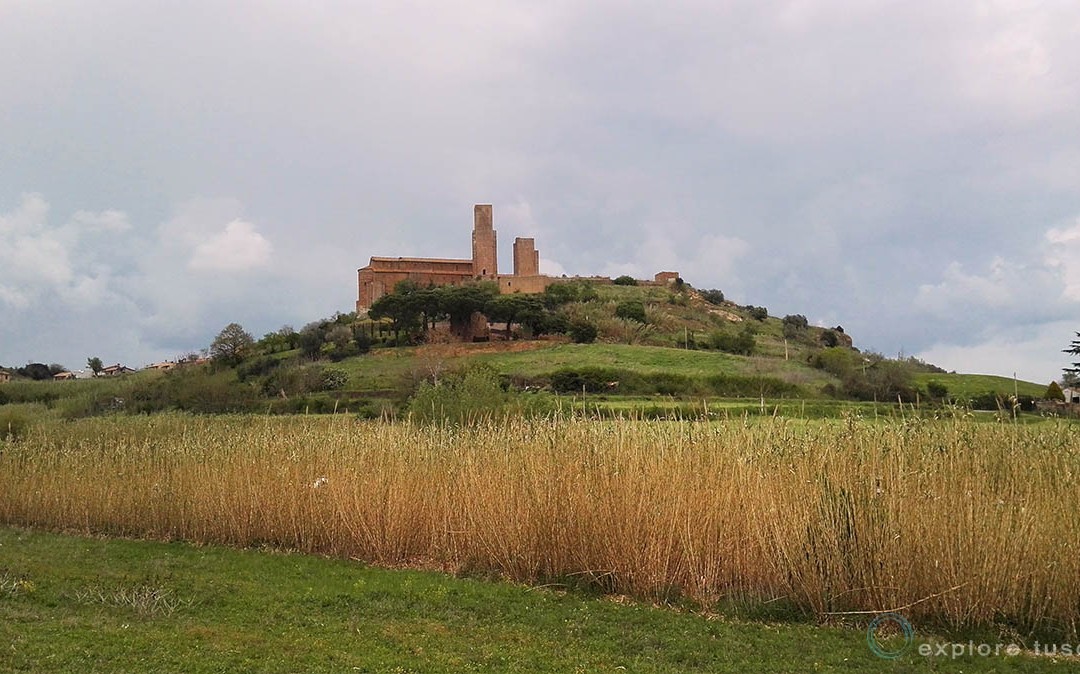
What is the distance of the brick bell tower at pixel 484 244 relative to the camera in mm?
73938

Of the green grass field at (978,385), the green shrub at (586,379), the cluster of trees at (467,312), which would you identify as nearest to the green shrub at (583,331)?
the cluster of trees at (467,312)

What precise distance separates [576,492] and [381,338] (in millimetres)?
41841

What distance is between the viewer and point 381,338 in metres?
47.5

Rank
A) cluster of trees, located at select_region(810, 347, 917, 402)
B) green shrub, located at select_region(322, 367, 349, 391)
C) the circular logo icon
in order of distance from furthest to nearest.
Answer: green shrub, located at select_region(322, 367, 349, 391) → cluster of trees, located at select_region(810, 347, 917, 402) → the circular logo icon

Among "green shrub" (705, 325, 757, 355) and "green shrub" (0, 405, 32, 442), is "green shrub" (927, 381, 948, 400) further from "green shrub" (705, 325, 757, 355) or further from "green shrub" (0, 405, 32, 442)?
"green shrub" (0, 405, 32, 442)

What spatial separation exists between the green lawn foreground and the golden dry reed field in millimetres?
418

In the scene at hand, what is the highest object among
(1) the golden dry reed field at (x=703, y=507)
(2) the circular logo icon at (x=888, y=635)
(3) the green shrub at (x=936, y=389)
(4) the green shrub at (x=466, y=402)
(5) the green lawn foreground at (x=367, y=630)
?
(3) the green shrub at (x=936, y=389)

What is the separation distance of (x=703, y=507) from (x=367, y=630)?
2.65 meters

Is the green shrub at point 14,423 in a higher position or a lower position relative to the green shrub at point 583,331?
A: lower

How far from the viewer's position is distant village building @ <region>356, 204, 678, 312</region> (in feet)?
230

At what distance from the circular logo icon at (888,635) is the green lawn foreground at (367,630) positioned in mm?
89

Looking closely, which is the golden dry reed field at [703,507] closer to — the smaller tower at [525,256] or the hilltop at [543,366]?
the hilltop at [543,366]

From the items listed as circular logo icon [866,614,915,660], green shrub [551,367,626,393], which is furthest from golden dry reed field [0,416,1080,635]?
green shrub [551,367,626,393]

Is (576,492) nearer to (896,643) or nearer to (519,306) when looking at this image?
(896,643)
